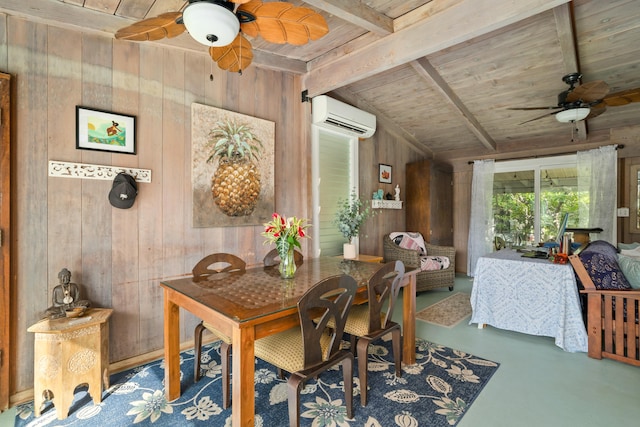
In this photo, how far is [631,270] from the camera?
244cm

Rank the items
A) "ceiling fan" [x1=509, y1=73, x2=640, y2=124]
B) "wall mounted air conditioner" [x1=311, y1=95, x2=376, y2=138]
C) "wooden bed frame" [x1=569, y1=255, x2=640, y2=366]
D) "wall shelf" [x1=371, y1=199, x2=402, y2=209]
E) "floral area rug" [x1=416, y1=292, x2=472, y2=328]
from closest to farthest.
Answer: "wooden bed frame" [x1=569, y1=255, x2=640, y2=366] → "ceiling fan" [x1=509, y1=73, x2=640, y2=124] → "floral area rug" [x1=416, y1=292, x2=472, y2=328] → "wall mounted air conditioner" [x1=311, y1=95, x2=376, y2=138] → "wall shelf" [x1=371, y1=199, x2=402, y2=209]

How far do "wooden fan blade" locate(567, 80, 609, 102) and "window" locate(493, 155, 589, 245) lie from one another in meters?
2.29

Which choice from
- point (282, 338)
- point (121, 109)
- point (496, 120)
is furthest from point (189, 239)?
point (496, 120)

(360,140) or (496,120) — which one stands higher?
(496,120)

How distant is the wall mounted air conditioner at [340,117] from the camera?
3.50 metres

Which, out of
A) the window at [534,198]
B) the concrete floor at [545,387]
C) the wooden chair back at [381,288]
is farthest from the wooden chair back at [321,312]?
the window at [534,198]

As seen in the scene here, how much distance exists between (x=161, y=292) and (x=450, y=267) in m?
3.88

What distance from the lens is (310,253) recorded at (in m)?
3.55

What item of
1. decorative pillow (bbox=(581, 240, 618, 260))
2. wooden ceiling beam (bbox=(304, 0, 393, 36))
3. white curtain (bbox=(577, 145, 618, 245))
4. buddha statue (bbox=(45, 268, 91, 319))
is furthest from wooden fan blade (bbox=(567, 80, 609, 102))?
buddha statue (bbox=(45, 268, 91, 319))

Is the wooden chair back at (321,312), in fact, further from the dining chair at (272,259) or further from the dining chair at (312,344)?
the dining chair at (272,259)

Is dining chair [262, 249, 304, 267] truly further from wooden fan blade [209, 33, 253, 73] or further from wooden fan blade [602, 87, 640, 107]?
wooden fan blade [602, 87, 640, 107]

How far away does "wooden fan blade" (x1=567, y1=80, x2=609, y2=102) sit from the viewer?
8.41ft

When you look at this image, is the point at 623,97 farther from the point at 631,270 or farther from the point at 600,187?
the point at 600,187

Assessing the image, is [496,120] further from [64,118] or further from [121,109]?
[64,118]
